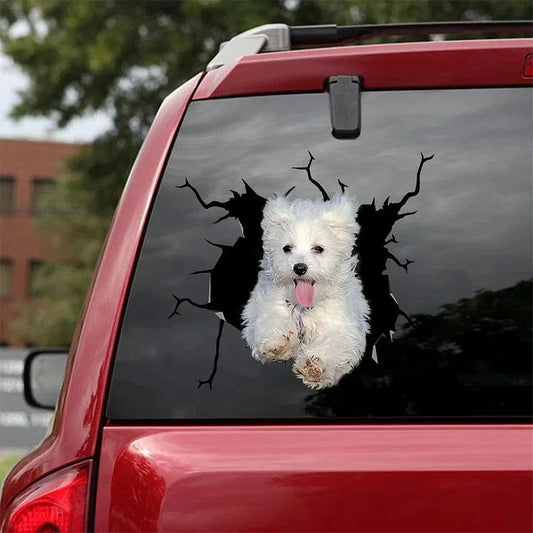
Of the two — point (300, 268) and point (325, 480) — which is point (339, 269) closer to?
point (300, 268)

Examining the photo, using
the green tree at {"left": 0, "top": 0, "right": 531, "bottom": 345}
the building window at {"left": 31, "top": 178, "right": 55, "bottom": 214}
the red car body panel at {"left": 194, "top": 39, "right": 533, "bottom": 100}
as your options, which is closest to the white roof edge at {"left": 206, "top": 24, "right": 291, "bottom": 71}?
the red car body panel at {"left": 194, "top": 39, "right": 533, "bottom": 100}

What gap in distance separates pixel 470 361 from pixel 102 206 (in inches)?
778

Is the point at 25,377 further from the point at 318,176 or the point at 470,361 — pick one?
the point at 470,361

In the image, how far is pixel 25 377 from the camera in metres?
3.30

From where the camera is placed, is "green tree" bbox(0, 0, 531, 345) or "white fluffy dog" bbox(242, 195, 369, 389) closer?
"white fluffy dog" bbox(242, 195, 369, 389)

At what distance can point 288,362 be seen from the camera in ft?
6.49

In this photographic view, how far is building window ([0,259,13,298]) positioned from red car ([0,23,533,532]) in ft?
161

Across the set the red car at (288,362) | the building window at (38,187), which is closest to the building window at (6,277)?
the building window at (38,187)

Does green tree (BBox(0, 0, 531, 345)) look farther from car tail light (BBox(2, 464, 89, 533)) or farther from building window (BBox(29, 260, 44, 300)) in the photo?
building window (BBox(29, 260, 44, 300))

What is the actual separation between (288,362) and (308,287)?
6.8 inches

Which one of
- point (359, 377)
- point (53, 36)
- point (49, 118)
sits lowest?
point (359, 377)

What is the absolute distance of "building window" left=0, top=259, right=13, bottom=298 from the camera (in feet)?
163

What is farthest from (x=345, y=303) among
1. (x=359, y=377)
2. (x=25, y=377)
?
(x=25, y=377)

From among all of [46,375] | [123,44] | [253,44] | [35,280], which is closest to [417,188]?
[253,44]
